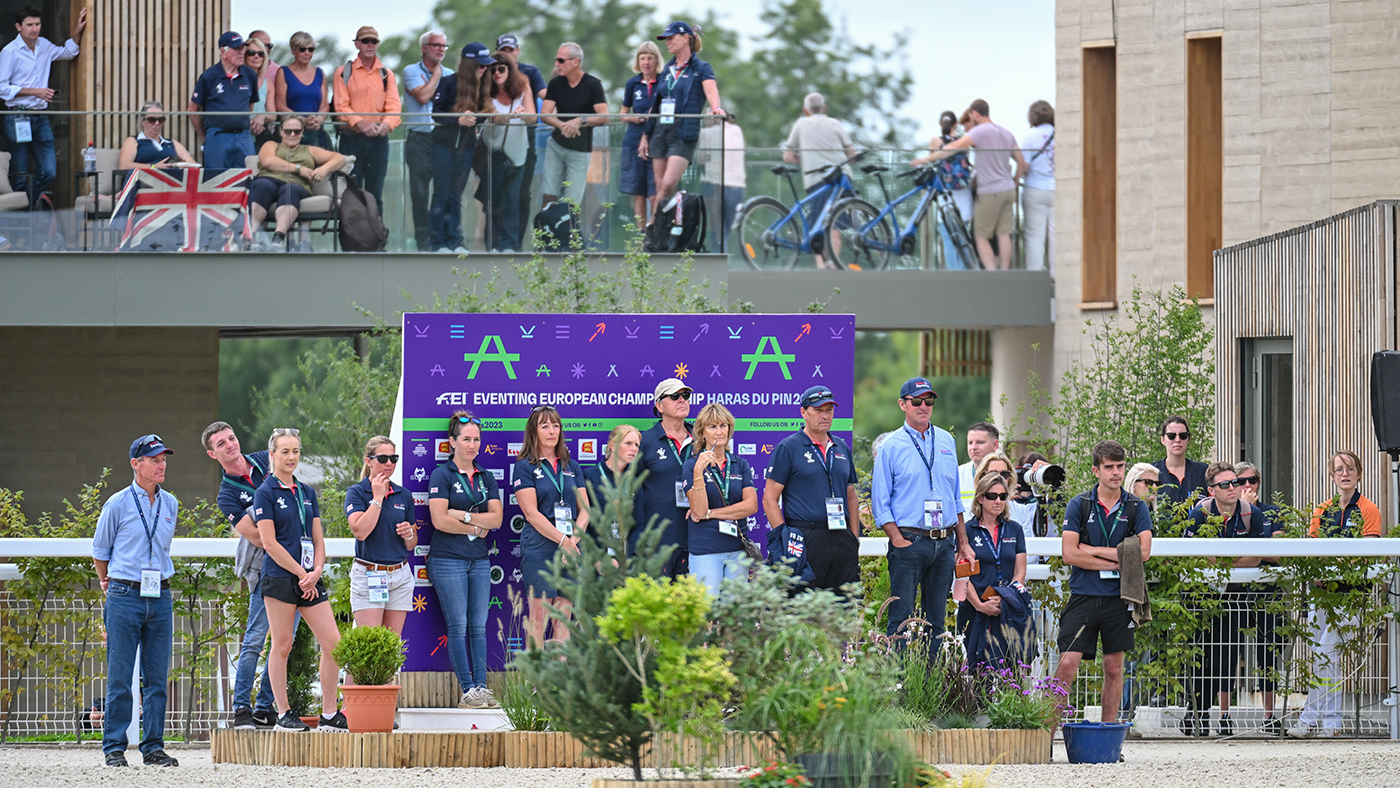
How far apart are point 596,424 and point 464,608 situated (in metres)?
1.35

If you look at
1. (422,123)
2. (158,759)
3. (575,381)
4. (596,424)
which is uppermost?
(422,123)

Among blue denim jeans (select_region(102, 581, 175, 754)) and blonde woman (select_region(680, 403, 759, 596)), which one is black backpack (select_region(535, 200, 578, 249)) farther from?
blue denim jeans (select_region(102, 581, 175, 754))

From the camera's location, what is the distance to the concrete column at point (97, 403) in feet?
62.7

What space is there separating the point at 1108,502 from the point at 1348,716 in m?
2.35

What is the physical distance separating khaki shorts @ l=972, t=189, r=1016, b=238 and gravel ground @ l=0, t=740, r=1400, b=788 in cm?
1194

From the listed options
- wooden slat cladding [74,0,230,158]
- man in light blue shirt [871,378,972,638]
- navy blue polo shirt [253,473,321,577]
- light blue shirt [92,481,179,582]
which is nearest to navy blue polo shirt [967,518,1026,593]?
man in light blue shirt [871,378,972,638]

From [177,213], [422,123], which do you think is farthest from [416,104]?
[177,213]

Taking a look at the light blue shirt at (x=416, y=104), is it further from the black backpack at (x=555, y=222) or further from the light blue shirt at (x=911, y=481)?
the light blue shirt at (x=911, y=481)

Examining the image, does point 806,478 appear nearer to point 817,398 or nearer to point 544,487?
point 817,398

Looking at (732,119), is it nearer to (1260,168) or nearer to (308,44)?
(308,44)

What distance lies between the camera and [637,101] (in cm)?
1656

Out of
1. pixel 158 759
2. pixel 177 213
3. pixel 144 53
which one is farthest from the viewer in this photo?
pixel 144 53

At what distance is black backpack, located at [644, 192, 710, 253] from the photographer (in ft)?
55.1

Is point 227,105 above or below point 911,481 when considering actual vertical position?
above
